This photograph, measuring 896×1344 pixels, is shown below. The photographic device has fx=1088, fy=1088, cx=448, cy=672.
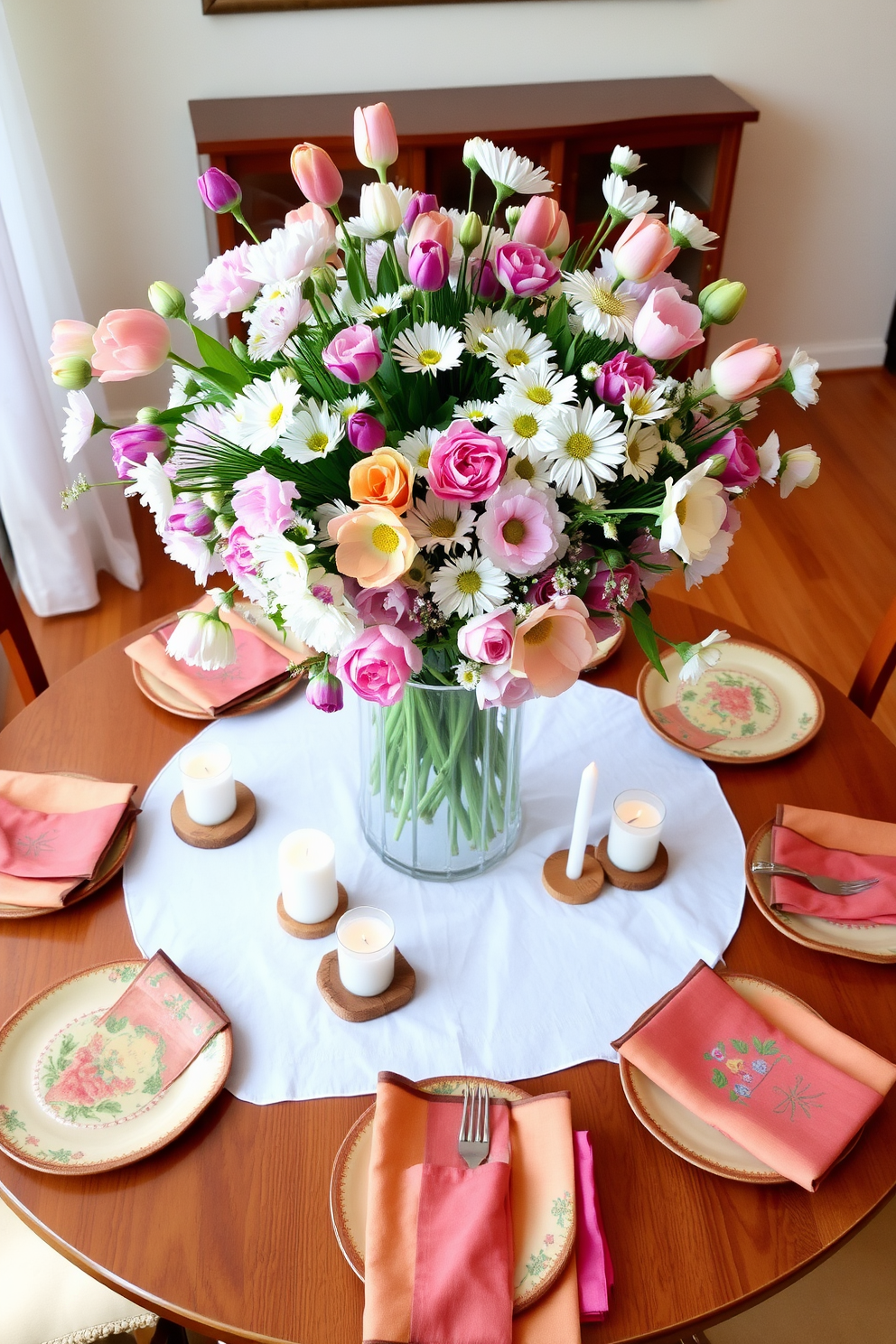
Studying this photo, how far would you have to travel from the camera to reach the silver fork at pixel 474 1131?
98 cm

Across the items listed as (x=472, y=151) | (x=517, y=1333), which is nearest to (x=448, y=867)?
(x=517, y=1333)

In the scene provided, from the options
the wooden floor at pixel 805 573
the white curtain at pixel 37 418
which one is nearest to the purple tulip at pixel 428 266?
the white curtain at pixel 37 418

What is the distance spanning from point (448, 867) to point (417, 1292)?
1.53 ft

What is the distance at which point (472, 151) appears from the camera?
100 centimetres

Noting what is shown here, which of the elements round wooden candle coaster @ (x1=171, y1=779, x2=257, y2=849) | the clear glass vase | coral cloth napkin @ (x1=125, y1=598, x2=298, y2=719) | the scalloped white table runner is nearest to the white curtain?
coral cloth napkin @ (x1=125, y1=598, x2=298, y2=719)

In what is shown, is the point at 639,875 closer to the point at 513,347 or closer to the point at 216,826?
the point at 216,826

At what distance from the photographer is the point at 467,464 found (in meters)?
0.83

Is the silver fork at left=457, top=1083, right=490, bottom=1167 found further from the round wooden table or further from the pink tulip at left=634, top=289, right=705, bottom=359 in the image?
the pink tulip at left=634, top=289, right=705, bottom=359

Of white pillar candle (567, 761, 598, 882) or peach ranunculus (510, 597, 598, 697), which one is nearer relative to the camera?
peach ranunculus (510, 597, 598, 697)

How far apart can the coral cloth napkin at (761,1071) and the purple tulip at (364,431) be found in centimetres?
61

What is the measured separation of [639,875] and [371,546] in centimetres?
58

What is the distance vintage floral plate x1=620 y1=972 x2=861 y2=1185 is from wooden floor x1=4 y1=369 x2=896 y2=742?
70.3 inches

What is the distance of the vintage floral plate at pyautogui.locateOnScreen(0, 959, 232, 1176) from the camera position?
3.22 feet

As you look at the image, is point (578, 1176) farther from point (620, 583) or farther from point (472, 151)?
point (472, 151)
